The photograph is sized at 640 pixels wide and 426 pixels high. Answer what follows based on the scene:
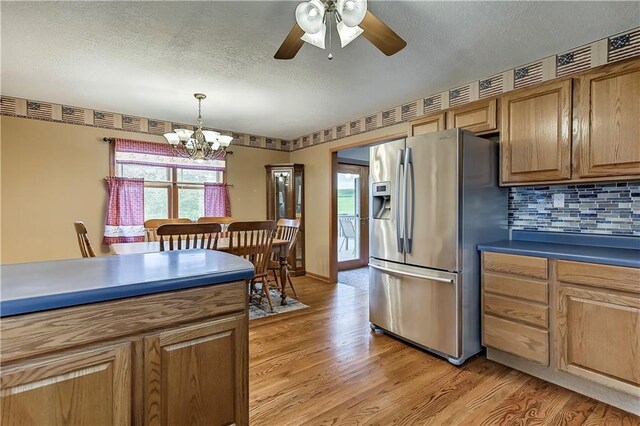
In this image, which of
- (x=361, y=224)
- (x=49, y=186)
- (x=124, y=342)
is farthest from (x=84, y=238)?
(x=361, y=224)

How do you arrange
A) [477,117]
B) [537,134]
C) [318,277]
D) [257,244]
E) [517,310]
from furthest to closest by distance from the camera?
[318,277] → [257,244] → [477,117] → [537,134] → [517,310]

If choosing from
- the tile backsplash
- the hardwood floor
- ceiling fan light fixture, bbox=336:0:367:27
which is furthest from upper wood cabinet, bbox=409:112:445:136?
the hardwood floor

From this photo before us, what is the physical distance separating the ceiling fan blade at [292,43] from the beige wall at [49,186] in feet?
10.2

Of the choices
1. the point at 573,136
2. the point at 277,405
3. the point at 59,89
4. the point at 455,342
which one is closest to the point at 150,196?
the point at 59,89

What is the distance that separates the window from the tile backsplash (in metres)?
3.94

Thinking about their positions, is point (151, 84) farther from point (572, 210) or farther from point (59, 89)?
point (572, 210)

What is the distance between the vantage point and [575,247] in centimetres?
217

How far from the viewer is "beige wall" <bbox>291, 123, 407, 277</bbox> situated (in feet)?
15.7

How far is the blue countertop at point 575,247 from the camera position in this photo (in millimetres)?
1785

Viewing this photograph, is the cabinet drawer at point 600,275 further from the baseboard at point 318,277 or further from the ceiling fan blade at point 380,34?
the baseboard at point 318,277

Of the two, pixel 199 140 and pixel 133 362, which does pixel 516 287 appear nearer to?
pixel 133 362

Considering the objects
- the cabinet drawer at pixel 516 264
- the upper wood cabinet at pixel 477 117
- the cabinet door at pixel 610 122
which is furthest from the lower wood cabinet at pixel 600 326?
the upper wood cabinet at pixel 477 117

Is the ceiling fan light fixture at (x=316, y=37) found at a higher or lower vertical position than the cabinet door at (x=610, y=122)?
higher

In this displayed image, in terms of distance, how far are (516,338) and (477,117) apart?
1.75m
